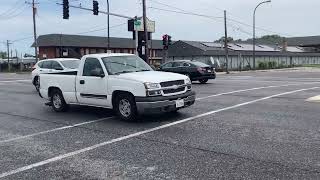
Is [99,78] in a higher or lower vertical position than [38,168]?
higher

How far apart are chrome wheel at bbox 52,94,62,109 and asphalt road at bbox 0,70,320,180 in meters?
0.47

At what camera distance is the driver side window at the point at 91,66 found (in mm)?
11633

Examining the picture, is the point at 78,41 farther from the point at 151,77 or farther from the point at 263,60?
the point at 151,77

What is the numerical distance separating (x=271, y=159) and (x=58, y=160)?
11.2 feet

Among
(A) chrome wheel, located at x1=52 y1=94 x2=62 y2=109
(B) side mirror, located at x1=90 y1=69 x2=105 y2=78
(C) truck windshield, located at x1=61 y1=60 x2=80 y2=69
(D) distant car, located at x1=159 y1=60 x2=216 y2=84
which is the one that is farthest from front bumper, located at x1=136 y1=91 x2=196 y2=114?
(D) distant car, located at x1=159 y1=60 x2=216 y2=84

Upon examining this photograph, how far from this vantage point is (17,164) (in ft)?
23.2

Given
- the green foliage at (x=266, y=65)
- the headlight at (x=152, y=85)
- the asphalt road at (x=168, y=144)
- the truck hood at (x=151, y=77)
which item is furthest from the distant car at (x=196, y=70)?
the green foliage at (x=266, y=65)

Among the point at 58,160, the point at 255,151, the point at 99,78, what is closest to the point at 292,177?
the point at 255,151

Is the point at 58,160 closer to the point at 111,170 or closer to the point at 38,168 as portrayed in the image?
the point at 38,168

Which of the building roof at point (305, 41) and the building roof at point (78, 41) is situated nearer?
the building roof at point (78, 41)

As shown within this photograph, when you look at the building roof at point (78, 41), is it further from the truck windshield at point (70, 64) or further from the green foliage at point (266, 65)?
the truck windshield at point (70, 64)

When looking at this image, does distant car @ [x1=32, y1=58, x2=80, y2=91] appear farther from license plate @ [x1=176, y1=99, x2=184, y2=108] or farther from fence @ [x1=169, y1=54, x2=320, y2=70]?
fence @ [x1=169, y1=54, x2=320, y2=70]

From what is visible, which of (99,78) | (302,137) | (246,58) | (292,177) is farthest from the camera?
(246,58)

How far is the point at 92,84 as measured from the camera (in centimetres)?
1160
